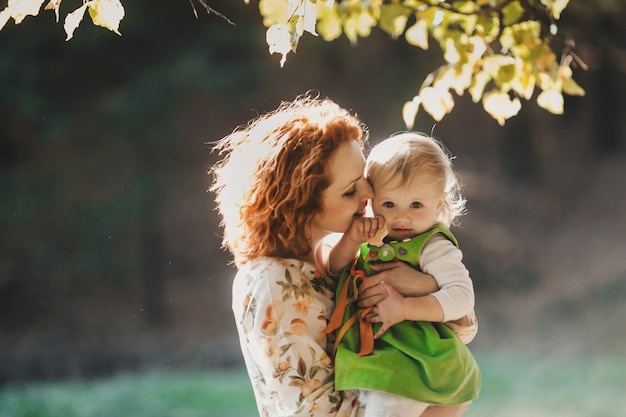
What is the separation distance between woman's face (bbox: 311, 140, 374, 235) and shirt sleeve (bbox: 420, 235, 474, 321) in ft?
0.66

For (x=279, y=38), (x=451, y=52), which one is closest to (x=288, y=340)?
(x=279, y=38)

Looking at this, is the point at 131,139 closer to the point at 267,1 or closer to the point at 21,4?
the point at 267,1

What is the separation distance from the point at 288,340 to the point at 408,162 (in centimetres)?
52

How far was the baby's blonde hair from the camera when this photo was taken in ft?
7.95

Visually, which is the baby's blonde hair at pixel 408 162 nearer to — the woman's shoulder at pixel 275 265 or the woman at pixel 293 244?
the woman at pixel 293 244

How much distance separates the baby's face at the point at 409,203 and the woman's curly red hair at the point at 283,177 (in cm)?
15

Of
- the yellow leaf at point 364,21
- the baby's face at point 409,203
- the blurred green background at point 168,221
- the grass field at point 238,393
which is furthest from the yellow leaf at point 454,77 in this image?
the blurred green background at point 168,221

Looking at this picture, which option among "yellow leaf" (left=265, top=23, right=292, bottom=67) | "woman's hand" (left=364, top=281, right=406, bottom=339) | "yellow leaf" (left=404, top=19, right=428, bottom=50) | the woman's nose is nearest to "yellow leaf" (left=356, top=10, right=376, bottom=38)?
"yellow leaf" (left=404, top=19, right=428, bottom=50)

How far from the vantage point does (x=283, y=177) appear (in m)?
2.42

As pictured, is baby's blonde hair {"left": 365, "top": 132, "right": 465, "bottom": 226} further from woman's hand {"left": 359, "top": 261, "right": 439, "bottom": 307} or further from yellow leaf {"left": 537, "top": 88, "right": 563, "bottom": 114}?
yellow leaf {"left": 537, "top": 88, "right": 563, "bottom": 114}

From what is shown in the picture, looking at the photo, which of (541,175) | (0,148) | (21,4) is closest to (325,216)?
(21,4)

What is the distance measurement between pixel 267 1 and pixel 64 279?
19.7 feet

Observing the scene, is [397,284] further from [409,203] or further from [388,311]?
[409,203]

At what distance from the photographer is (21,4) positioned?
2.44m
